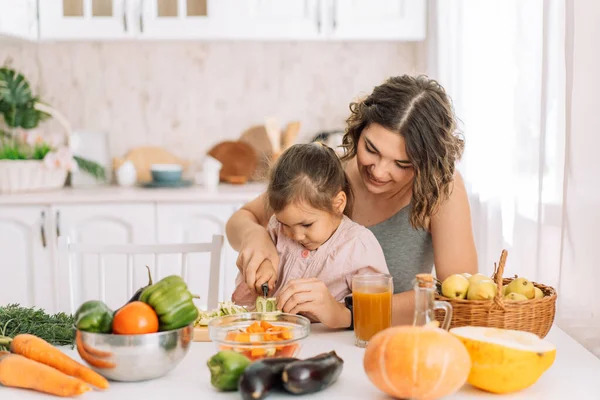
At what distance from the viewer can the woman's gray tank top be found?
2055mm

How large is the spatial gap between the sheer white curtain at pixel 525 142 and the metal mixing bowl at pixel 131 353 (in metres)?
0.95

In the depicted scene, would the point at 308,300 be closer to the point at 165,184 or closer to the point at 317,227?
the point at 317,227

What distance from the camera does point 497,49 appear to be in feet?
8.08

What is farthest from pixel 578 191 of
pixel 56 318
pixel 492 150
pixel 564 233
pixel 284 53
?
pixel 284 53

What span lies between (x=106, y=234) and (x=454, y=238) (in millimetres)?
1899

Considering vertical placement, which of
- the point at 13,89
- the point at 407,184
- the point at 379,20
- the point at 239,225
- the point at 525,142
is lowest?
the point at 239,225

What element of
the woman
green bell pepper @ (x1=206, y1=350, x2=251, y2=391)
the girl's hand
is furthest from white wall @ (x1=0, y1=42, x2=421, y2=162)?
green bell pepper @ (x1=206, y1=350, x2=251, y2=391)

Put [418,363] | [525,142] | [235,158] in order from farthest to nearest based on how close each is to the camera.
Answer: [235,158]
[525,142]
[418,363]

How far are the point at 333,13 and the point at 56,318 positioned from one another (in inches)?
90.9

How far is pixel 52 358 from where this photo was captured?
130 cm

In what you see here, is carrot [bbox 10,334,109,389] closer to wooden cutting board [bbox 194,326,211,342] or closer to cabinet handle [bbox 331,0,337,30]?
wooden cutting board [bbox 194,326,211,342]

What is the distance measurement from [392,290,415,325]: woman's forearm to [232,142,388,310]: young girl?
93 mm

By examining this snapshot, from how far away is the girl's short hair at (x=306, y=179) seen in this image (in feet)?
5.84

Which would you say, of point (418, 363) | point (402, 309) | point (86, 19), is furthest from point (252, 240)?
point (86, 19)
